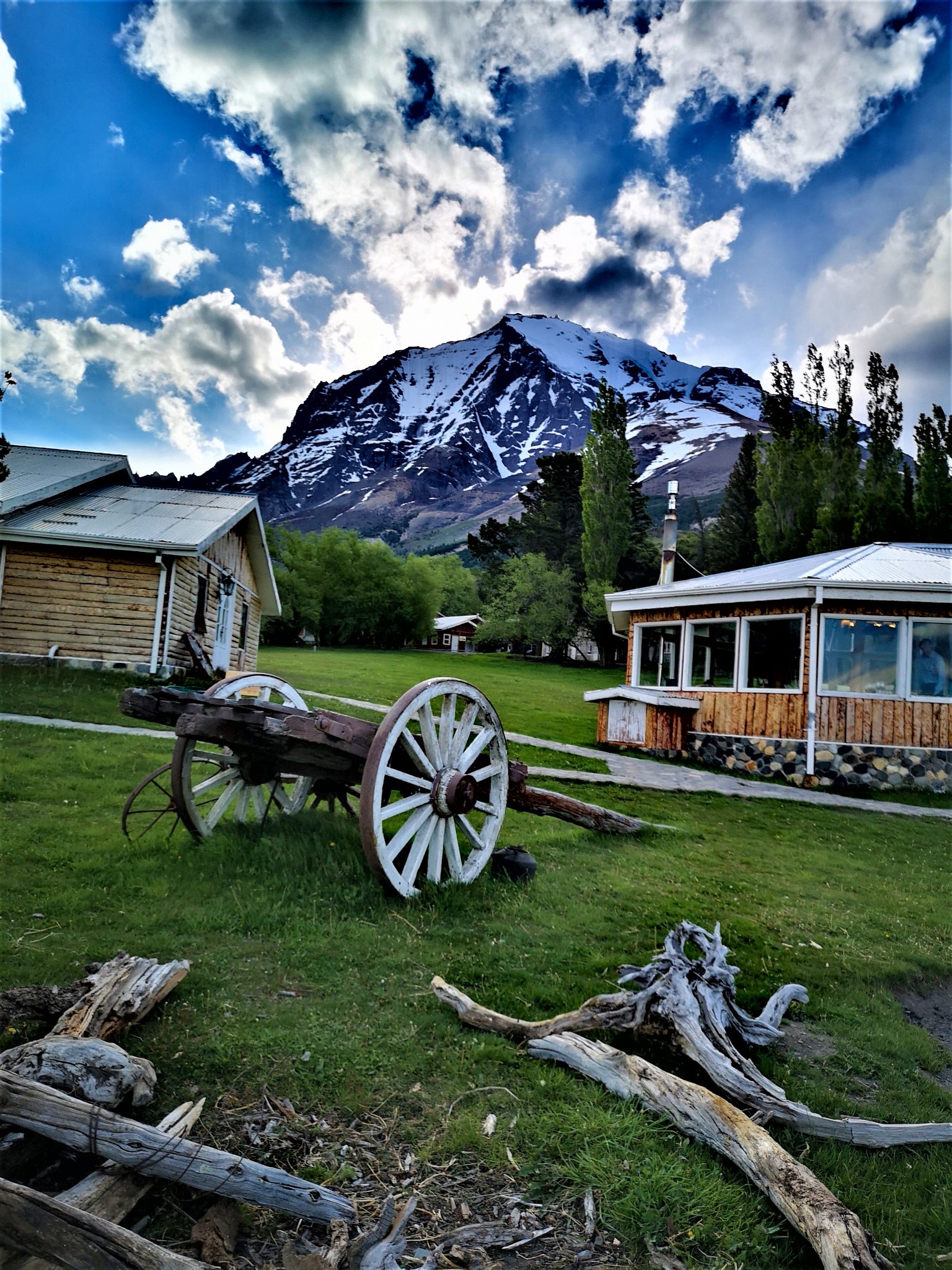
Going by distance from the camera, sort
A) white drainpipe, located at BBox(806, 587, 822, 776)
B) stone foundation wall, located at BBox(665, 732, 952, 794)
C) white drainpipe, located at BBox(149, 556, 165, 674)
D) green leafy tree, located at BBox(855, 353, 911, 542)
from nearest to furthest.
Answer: stone foundation wall, located at BBox(665, 732, 952, 794)
white drainpipe, located at BBox(806, 587, 822, 776)
white drainpipe, located at BBox(149, 556, 165, 674)
green leafy tree, located at BBox(855, 353, 911, 542)

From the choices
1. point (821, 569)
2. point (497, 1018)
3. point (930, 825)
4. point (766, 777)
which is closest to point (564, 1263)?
point (497, 1018)

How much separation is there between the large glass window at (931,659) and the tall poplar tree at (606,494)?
21.3 m

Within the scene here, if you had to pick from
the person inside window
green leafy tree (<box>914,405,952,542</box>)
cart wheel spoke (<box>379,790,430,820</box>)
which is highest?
green leafy tree (<box>914,405,952,542</box>)

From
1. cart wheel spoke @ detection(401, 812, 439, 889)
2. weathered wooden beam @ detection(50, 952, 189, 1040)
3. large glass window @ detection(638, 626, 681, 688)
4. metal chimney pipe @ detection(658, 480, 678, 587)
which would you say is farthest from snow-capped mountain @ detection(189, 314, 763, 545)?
weathered wooden beam @ detection(50, 952, 189, 1040)

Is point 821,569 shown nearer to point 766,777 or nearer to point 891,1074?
point 766,777

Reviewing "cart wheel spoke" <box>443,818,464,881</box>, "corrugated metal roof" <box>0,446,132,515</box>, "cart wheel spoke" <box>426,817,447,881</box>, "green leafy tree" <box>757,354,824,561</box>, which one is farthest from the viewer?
"green leafy tree" <box>757,354,824,561</box>

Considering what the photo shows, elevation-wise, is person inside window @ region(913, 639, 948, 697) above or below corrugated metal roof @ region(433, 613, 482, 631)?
below

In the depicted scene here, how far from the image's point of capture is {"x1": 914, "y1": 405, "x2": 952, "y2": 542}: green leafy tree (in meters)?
22.5

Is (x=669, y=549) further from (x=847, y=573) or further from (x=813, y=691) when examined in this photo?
(x=813, y=691)

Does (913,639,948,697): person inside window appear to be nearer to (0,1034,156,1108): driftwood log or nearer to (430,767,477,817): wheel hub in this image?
(430,767,477,817): wheel hub

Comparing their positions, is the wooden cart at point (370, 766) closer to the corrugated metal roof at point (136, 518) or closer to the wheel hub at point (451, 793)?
the wheel hub at point (451, 793)

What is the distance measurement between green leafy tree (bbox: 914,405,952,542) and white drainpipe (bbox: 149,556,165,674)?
22.7 m

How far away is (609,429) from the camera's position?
36.6 metres

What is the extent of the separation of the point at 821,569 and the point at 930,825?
512 centimetres
